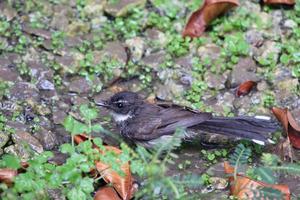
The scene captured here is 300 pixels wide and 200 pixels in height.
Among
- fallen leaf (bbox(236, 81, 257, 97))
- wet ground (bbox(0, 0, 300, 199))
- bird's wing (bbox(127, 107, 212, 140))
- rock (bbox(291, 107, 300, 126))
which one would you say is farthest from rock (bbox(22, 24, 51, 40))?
rock (bbox(291, 107, 300, 126))

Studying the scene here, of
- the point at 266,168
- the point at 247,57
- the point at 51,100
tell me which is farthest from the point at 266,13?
the point at 266,168

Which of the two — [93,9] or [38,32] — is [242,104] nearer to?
[93,9]

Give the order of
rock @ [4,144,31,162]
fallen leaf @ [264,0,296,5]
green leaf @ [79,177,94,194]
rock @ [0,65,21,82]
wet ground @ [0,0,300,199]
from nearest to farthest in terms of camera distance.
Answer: green leaf @ [79,177,94,194]
rock @ [4,144,31,162]
wet ground @ [0,0,300,199]
rock @ [0,65,21,82]
fallen leaf @ [264,0,296,5]

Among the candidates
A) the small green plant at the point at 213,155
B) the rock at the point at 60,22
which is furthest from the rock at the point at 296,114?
the rock at the point at 60,22

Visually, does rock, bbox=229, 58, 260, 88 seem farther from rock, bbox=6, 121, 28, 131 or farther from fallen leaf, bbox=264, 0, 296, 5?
rock, bbox=6, 121, 28, 131

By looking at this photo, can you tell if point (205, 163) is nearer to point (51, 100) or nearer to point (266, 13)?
point (51, 100)

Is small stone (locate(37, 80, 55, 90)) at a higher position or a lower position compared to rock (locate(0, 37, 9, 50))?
lower

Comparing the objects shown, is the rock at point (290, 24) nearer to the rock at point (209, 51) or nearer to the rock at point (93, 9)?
the rock at point (209, 51)

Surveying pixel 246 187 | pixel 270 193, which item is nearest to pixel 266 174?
pixel 270 193
